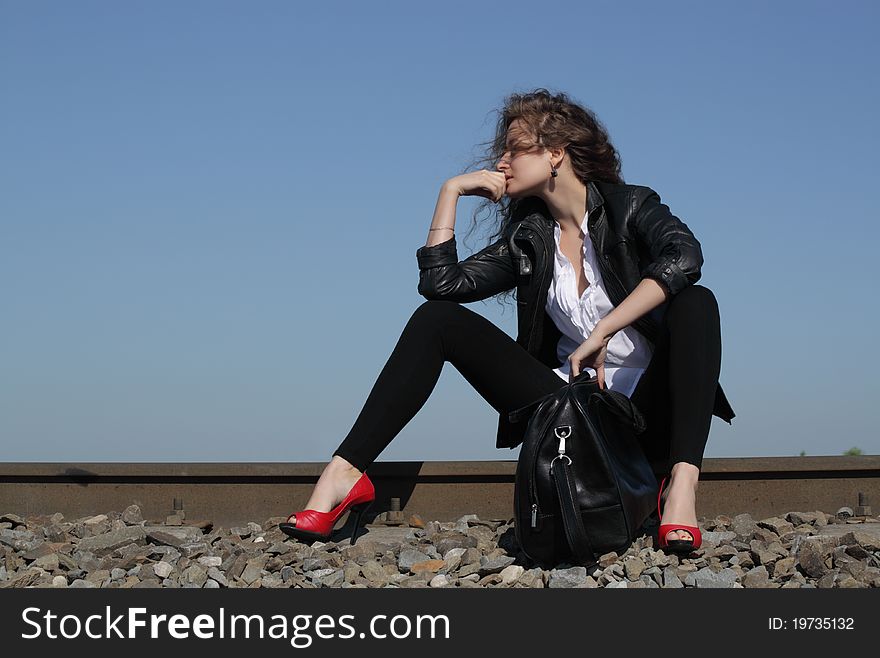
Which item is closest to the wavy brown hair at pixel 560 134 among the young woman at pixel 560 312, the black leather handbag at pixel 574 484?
the young woman at pixel 560 312

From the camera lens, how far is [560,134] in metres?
4.39

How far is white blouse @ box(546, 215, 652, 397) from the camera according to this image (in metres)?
4.24

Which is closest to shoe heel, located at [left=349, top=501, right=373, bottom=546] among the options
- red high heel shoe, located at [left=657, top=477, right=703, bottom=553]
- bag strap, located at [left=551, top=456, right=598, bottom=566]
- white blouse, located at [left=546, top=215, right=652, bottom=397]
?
white blouse, located at [left=546, top=215, right=652, bottom=397]

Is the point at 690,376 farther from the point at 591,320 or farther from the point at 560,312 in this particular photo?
the point at 560,312

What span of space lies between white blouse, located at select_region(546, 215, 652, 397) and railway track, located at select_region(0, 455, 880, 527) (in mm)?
877

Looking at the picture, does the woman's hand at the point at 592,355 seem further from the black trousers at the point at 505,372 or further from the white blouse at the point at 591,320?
the white blouse at the point at 591,320

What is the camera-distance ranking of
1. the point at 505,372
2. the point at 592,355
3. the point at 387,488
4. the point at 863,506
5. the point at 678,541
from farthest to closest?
1. the point at 387,488
2. the point at 863,506
3. the point at 505,372
4. the point at 592,355
5. the point at 678,541

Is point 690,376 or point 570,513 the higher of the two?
point 690,376

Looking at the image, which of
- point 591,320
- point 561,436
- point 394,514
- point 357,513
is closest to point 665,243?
point 591,320

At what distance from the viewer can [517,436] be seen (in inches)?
171

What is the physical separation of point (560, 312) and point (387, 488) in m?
1.34

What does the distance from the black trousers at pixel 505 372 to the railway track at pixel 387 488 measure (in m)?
0.83

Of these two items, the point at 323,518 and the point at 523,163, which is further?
the point at 523,163
